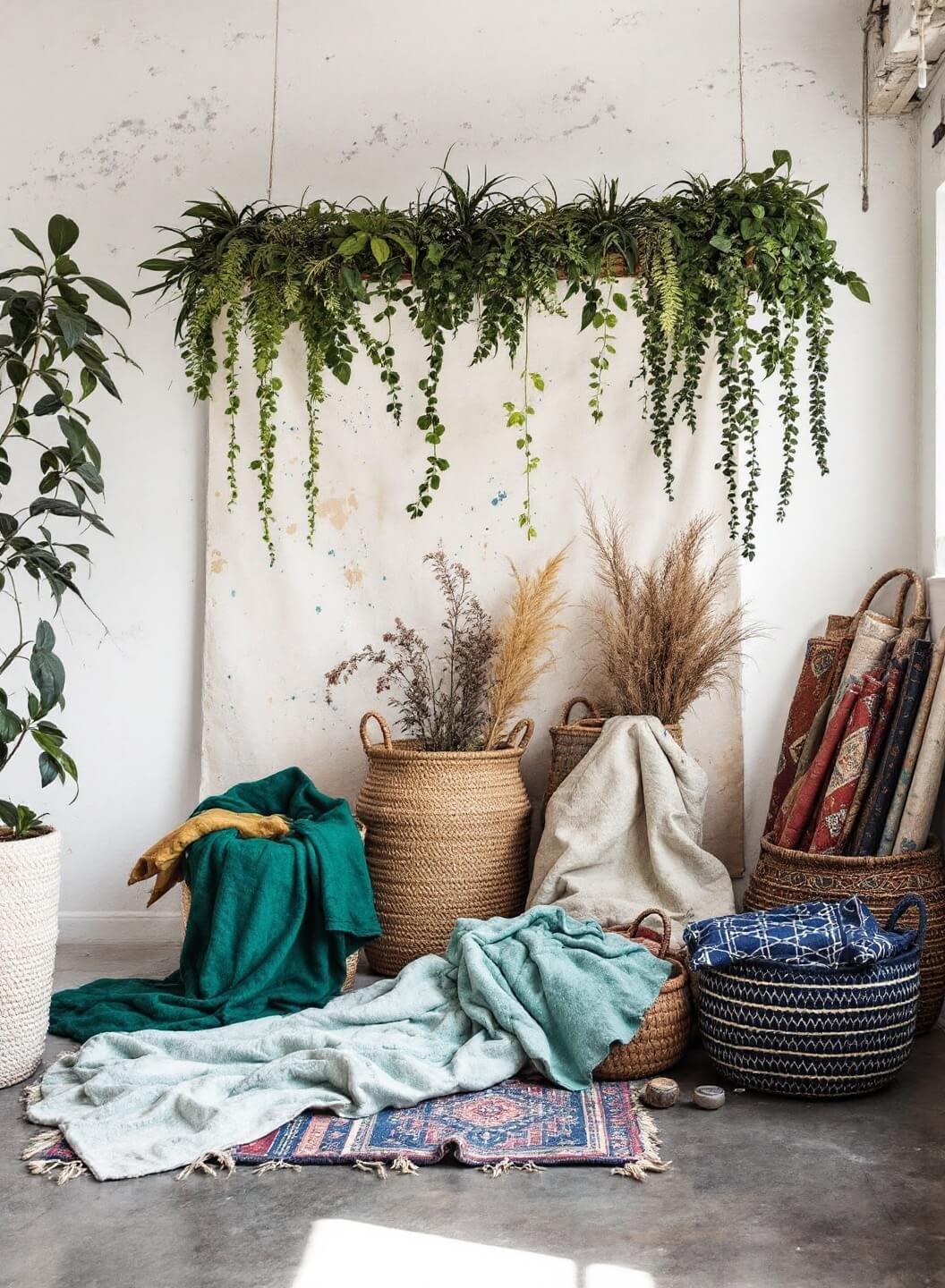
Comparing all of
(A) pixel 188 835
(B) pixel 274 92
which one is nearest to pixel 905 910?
(A) pixel 188 835

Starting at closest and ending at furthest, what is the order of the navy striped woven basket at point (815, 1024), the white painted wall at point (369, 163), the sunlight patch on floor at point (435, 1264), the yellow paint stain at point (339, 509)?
the sunlight patch on floor at point (435, 1264) → the navy striped woven basket at point (815, 1024) → the white painted wall at point (369, 163) → the yellow paint stain at point (339, 509)

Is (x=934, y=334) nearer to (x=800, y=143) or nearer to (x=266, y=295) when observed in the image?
(x=800, y=143)

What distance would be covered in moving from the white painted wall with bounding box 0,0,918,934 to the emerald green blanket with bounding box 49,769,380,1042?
0.83 metres

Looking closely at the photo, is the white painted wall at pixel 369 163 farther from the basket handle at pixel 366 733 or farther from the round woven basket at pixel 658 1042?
the round woven basket at pixel 658 1042

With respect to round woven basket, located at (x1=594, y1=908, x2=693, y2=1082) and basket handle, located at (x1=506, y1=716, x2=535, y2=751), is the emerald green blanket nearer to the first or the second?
basket handle, located at (x1=506, y1=716, x2=535, y2=751)

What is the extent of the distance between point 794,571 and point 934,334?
2.52ft

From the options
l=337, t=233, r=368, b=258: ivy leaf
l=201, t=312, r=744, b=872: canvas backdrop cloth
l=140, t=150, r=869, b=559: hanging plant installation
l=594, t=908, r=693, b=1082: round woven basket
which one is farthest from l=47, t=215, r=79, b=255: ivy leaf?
l=594, t=908, r=693, b=1082: round woven basket

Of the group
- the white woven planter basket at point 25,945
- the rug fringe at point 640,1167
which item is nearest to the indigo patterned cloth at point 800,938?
the rug fringe at point 640,1167

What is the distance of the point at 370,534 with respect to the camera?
12.1 feet

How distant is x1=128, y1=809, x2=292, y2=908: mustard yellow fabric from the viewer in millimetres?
3055

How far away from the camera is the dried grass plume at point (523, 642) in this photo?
3.46 m

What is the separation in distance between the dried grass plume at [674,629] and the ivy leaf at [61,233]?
5.36 ft

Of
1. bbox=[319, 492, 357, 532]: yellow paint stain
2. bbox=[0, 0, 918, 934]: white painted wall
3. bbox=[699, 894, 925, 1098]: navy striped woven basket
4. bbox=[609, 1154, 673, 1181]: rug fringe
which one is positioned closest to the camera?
bbox=[609, 1154, 673, 1181]: rug fringe

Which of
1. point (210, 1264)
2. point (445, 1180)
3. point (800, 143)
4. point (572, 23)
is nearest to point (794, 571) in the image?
point (800, 143)
